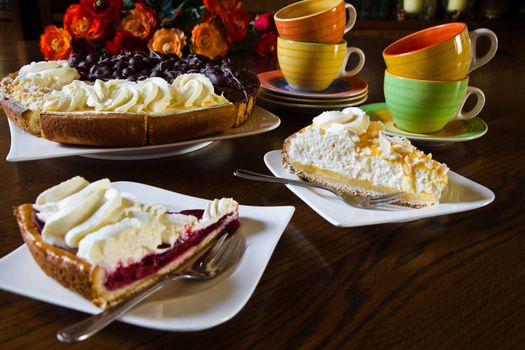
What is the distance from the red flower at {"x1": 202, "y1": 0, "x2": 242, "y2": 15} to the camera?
1.87 m

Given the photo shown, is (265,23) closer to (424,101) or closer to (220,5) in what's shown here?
(220,5)

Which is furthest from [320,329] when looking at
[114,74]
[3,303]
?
[114,74]

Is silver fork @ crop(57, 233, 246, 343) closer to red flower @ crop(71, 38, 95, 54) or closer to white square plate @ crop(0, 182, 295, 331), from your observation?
white square plate @ crop(0, 182, 295, 331)

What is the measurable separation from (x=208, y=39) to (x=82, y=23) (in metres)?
0.46

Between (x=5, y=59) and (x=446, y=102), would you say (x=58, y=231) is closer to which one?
(x=446, y=102)

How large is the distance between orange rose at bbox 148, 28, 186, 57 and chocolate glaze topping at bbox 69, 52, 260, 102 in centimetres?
38

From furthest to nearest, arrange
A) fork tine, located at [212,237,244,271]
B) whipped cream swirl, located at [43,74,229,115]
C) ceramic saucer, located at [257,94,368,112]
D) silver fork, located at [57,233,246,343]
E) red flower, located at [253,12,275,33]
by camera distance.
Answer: red flower, located at [253,12,275,33]
ceramic saucer, located at [257,94,368,112]
whipped cream swirl, located at [43,74,229,115]
fork tine, located at [212,237,244,271]
silver fork, located at [57,233,246,343]

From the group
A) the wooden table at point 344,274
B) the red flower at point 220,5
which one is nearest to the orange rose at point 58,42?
the red flower at point 220,5

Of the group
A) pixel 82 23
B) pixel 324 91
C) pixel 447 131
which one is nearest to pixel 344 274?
pixel 447 131

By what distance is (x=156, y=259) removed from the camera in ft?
2.06

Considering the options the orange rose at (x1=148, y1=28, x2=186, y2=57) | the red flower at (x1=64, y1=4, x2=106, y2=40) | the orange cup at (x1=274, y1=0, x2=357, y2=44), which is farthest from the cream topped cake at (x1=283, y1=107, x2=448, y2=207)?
the red flower at (x1=64, y1=4, x2=106, y2=40)

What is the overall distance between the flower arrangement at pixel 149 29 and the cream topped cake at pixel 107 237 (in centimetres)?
120

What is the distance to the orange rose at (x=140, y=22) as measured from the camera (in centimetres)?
183

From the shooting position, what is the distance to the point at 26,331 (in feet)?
1.86
